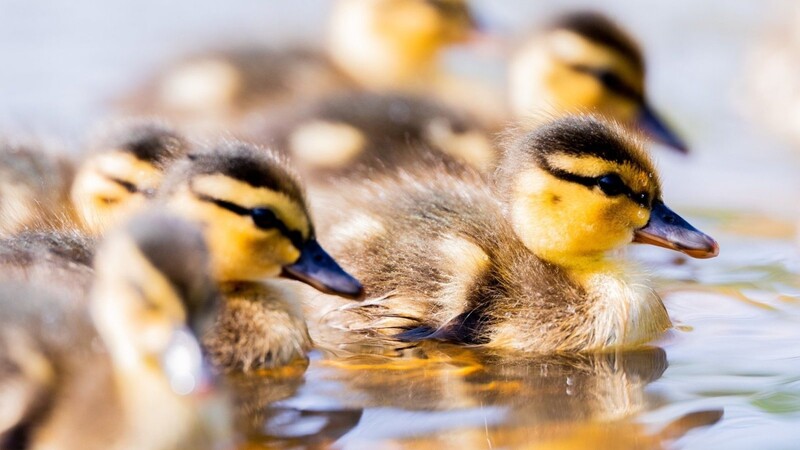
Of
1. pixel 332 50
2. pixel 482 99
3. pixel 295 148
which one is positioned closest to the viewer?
pixel 295 148

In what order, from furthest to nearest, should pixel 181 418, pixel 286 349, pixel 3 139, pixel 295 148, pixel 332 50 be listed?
pixel 332 50 < pixel 295 148 < pixel 3 139 < pixel 286 349 < pixel 181 418

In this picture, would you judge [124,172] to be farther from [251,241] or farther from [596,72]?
[596,72]

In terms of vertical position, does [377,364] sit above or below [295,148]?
below

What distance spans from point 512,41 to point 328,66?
2.44 ft

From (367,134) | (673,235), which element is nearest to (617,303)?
(673,235)

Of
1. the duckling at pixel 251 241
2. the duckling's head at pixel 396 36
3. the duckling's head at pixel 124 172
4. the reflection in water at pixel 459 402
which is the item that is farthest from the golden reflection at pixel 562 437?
the duckling's head at pixel 396 36

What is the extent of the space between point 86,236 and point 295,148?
1367 mm

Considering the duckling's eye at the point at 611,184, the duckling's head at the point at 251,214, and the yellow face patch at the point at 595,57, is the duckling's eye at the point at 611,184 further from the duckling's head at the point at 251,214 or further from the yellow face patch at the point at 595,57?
the yellow face patch at the point at 595,57

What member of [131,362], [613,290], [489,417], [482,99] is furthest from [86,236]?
[482,99]

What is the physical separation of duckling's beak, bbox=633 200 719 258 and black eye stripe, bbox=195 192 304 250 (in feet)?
2.85

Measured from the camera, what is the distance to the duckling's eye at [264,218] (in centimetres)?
328

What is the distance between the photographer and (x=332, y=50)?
20.3 ft

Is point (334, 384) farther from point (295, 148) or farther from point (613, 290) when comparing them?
point (295, 148)

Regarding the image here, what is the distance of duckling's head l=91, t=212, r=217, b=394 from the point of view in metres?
2.60
